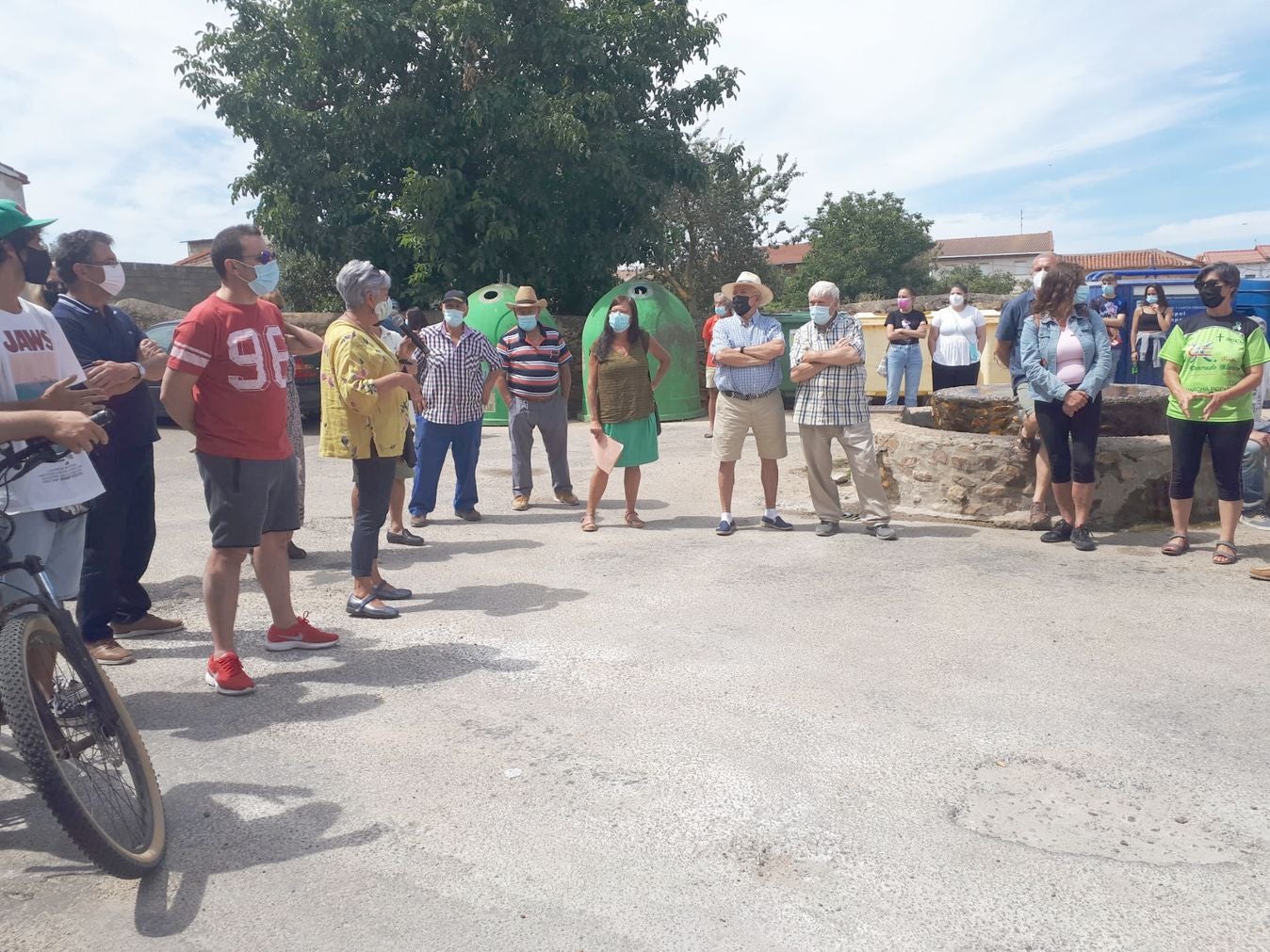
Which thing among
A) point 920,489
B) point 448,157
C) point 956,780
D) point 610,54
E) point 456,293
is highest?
point 610,54

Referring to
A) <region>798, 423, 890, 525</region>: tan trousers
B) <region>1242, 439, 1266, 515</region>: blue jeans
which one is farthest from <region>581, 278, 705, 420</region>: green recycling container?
<region>1242, 439, 1266, 515</region>: blue jeans

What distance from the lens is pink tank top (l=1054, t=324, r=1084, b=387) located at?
6594mm

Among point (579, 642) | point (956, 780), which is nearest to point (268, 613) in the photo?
point (579, 642)

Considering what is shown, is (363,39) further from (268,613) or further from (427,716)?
(427,716)

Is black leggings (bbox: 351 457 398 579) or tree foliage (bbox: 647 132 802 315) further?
tree foliage (bbox: 647 132 802 315)

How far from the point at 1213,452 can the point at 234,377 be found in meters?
5.53

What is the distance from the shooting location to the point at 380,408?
5.28 meters

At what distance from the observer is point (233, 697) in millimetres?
4355

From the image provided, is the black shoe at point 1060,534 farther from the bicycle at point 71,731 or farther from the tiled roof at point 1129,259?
the tiled roof at point 1129,259

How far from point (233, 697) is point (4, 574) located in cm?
135

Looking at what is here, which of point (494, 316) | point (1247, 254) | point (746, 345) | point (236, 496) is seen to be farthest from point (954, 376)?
point (1247, 254)

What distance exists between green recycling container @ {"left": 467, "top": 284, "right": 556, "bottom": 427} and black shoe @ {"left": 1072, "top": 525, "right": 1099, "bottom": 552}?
8.46 metres

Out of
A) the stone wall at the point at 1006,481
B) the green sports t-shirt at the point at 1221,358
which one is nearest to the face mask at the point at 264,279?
the stone wall at the point at 1006,481

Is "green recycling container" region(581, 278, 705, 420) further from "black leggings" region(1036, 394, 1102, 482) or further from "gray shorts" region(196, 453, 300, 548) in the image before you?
"gray shorts" region(196, 453, 300, 548)
